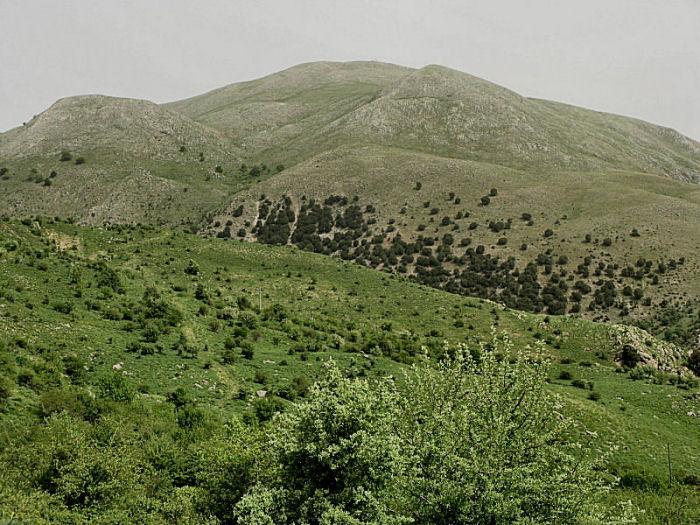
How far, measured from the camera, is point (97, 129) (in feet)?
439

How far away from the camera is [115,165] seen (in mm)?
119000

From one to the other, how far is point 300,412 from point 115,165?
130542mm

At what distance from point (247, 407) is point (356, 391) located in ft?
42.8

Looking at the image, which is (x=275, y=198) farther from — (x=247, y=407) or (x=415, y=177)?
(x=247, y=407)

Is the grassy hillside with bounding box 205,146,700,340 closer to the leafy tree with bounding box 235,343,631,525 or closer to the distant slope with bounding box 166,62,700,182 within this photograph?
the distant slope with bounding box 166,62,700,182

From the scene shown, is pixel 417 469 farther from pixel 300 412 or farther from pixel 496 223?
pixel 496 223

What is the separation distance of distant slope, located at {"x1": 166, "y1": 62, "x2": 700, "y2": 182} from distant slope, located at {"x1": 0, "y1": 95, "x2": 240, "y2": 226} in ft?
82.0

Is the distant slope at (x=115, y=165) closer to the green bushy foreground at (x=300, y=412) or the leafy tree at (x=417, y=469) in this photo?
the green bushy foreground at (x=300, y=412)

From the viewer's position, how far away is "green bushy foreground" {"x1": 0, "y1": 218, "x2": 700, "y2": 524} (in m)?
11.3

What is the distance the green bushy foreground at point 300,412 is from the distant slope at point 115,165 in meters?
67.2

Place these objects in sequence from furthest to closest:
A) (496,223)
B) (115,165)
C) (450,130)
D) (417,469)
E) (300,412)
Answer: (450,130) → (115,165) → (496,223) → (300,412) → (417,469)

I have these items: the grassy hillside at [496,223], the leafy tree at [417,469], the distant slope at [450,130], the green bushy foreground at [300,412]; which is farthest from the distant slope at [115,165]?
the leafy tree at [417,469]

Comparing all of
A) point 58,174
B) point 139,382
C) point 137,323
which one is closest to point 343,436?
point 139,382

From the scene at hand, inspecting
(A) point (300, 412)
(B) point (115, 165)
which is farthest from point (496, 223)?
(B) point (115, 165)
